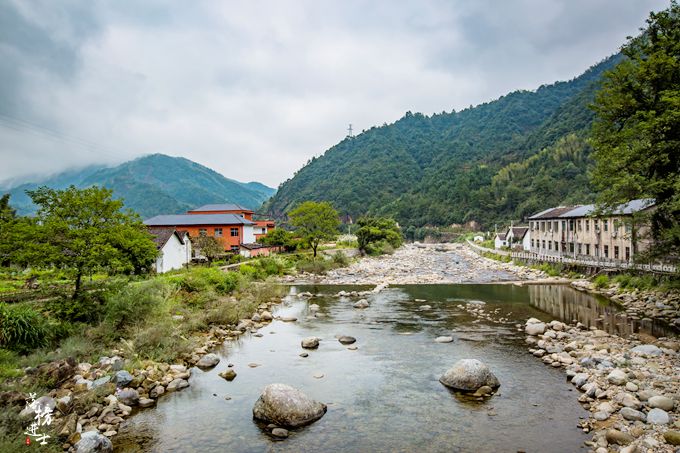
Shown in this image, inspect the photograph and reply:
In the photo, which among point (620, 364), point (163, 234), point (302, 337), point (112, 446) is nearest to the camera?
point (112, 446)

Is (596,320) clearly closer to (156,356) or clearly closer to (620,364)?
(620,364)

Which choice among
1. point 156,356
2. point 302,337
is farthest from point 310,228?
point 156,356

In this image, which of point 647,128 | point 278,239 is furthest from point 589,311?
point 278,239

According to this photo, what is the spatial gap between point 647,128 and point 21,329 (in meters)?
24.4

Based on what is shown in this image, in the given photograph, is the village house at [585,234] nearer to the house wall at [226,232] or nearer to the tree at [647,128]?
the tree at [647,128]

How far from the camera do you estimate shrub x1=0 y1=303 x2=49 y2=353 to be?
1228cm

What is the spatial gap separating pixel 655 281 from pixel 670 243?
990 cm

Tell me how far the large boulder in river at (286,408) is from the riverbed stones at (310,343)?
585 centimetres

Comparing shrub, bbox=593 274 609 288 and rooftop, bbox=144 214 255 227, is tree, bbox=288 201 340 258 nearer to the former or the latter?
rooftop, bbox=144 214 255 227

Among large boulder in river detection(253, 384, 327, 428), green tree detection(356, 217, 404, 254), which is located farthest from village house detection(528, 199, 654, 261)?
large boulder in river detection(253, 384, 327, 428)

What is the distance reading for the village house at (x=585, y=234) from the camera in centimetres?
3039

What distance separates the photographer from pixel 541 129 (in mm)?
138500

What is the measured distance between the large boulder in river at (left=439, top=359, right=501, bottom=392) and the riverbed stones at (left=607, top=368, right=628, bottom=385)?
10.1ft

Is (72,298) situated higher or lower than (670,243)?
lower
